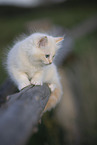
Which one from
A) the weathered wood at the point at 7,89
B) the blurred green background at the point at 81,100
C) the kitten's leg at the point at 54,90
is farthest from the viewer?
the blurred green background at the point at 81,100

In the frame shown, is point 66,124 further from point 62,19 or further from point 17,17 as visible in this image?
point 17,17

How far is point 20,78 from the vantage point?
2283mm

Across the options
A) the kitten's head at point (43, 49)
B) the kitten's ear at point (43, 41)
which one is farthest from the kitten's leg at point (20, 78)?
the kitten's ear at point (43, 41)

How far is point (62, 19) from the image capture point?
34.3 feet

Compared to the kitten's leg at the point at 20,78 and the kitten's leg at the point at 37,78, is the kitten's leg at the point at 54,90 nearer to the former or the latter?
the kitten's leg at the point at 37,78

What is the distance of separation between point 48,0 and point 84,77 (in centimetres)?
1336

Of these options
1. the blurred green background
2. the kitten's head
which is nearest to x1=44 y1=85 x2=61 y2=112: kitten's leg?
the blurred green background

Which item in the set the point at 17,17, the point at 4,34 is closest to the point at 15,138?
the point at 4,34

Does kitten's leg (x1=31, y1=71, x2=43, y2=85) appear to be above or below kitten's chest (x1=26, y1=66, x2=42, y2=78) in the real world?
below

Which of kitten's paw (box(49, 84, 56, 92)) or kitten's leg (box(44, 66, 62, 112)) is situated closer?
kitten's paw (box(49, 84, 56, 92))

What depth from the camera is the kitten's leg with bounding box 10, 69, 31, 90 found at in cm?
224

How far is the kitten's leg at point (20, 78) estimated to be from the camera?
2240 millimetres

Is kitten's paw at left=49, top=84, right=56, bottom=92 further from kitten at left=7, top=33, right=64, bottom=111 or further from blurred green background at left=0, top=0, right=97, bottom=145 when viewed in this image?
blurred green background at left=0, top=0, right=97, bottom=145

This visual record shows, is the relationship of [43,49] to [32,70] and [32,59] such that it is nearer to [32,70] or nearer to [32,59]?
[32,59]
